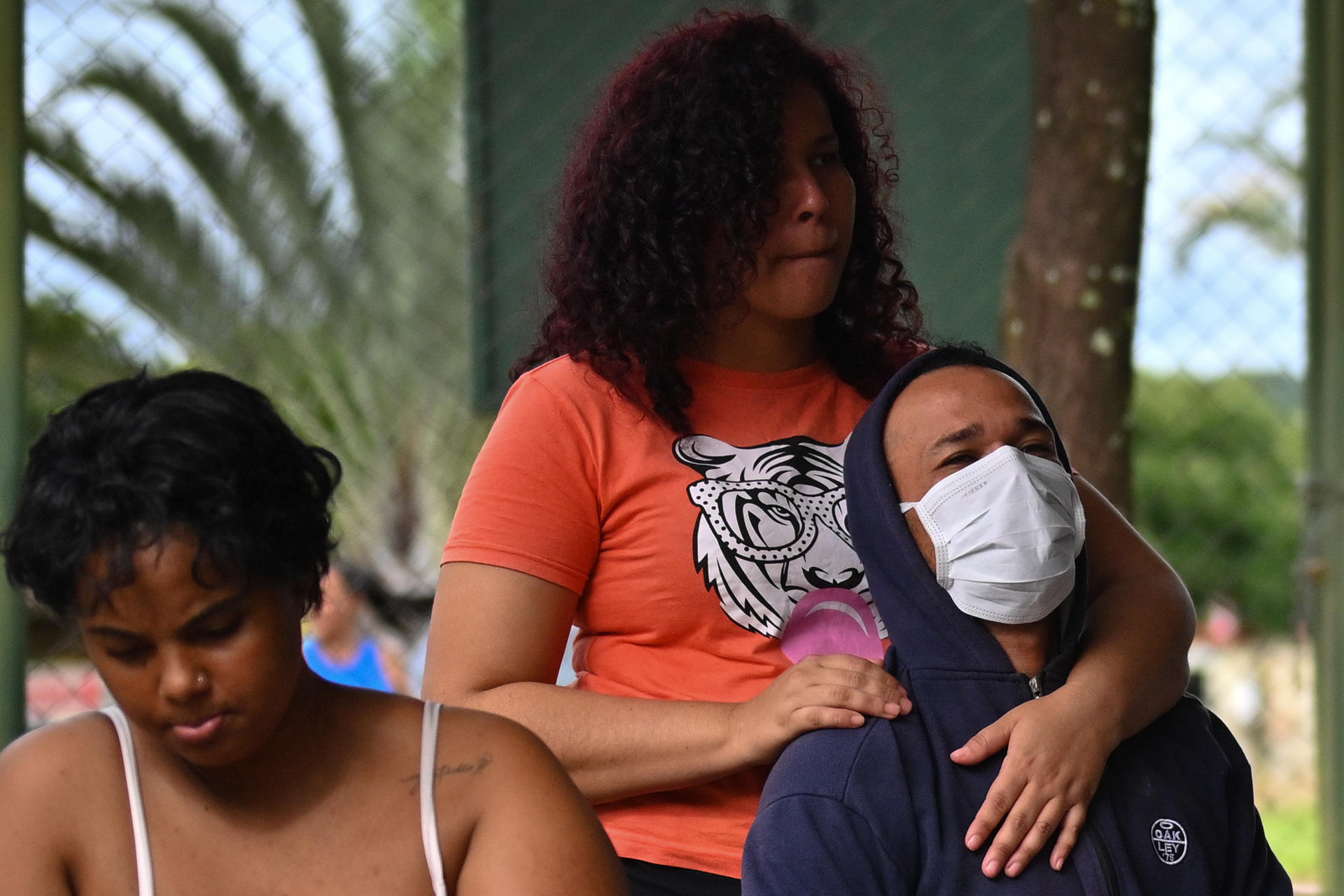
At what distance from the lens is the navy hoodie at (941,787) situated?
1615mm

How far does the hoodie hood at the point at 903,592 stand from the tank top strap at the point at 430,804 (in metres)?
0.63

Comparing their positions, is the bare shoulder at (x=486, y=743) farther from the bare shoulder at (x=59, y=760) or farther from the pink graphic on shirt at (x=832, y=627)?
the pink graphic on shirt at (x=832, y=627)

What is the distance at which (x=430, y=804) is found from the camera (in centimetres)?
133

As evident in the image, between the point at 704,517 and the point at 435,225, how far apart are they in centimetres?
614

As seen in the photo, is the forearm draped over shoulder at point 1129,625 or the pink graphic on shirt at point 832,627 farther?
the pink graphic on shirt at point 832,627

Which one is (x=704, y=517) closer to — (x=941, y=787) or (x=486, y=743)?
(x=941, y=787)

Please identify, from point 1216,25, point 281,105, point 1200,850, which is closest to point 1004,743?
point 1200,850

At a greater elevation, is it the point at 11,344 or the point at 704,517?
the point at 11,344

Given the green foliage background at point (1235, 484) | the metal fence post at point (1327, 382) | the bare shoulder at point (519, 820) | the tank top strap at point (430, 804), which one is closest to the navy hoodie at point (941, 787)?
the bare shoulder at point (519, 820)

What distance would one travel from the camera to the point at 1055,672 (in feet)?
5.89

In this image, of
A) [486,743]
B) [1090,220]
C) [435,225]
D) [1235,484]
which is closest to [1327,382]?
[1090,220]

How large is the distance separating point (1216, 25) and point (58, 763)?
13.4 ft

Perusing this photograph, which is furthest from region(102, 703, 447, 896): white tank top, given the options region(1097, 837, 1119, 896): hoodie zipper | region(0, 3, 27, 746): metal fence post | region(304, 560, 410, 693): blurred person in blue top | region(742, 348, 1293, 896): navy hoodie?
region(304, 560, 410, 693): blurred person in blue top

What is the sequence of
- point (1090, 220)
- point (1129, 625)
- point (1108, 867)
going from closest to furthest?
point (1108, 867), point (1129, 625), point (1090, 220)
